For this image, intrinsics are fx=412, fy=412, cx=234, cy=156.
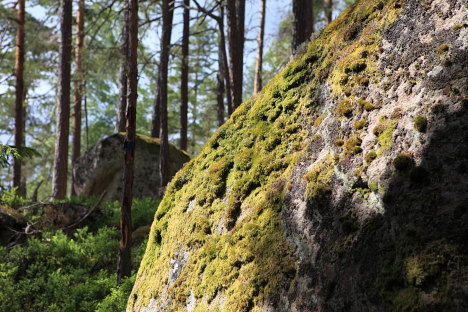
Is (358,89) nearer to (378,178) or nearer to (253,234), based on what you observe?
(378,178)

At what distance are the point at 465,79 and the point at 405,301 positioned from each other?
1.33m

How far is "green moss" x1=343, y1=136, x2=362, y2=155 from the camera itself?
2.78 m

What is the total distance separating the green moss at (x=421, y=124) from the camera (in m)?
2.43

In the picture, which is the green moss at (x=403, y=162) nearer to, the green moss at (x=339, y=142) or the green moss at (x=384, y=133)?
the green moss at (x=384, y=133)

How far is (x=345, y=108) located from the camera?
121 inches

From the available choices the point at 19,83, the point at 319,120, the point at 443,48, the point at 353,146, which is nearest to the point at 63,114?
the point at 19,83

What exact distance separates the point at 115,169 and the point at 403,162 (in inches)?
499

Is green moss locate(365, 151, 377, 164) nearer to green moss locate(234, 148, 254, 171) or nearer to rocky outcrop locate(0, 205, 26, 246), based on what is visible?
green moss locate(234, 148, 254, 171)

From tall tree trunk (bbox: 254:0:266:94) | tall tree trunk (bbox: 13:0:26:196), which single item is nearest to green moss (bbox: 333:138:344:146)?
tall tree trunk (bbox: 254:0:266:94)

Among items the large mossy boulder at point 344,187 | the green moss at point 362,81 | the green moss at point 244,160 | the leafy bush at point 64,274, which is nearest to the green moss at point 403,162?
the large mossy boulder at point 344,187

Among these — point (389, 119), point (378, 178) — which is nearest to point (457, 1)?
point (389, 119)

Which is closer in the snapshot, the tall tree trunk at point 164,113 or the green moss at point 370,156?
the green moss at point 370,156

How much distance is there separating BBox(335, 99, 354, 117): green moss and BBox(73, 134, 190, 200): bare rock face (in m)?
10.8

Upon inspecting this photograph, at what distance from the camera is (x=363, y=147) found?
2.76 meters
